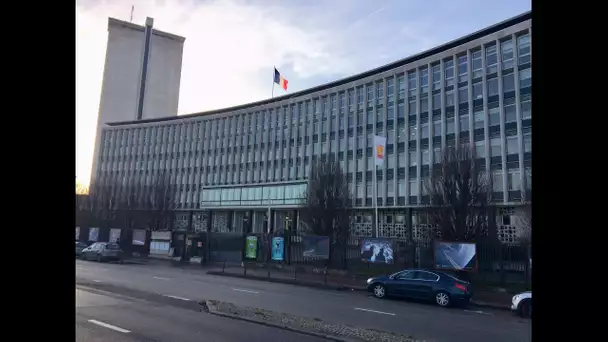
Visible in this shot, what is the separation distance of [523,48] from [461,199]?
73.9ft

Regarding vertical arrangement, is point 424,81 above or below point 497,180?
above

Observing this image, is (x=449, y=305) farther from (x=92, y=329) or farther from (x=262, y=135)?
(x=262, y=135)

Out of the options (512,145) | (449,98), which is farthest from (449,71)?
(512,145)

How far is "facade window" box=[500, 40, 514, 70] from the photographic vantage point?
41719mm

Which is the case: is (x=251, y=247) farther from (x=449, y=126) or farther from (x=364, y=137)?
(x=449, y=126)

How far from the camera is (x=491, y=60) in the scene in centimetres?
4366

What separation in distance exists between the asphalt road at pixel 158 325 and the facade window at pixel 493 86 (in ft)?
129

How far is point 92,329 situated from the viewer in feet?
29.9

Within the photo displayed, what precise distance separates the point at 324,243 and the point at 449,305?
13572mm

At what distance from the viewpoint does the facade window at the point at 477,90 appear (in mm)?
43969

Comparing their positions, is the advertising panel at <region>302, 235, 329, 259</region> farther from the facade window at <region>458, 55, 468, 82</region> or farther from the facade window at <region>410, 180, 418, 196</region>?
the facade window at <region>458, 55, 468, 82</region>
